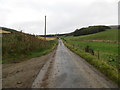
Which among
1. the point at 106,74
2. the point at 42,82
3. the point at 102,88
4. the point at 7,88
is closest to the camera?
the point at 102,88

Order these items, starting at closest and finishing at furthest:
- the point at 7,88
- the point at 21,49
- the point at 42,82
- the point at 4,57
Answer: the point at 7,88, the point at 42,82, the point at 4,57, the point at 21,49

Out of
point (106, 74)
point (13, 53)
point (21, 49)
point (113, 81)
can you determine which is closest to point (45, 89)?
point (113, 81)

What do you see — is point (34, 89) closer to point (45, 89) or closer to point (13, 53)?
point (45, 89)

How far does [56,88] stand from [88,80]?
2.07 meters

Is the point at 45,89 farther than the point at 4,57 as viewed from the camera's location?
No

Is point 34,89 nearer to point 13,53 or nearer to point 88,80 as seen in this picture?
point 88,80

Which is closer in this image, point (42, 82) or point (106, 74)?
point (42, 82)

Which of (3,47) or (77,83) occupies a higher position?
(3,47)

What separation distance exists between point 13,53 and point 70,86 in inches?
540

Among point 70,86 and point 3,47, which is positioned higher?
point 3,47

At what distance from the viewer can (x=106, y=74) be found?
10.2 metres

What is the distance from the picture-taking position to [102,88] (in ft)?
23.9

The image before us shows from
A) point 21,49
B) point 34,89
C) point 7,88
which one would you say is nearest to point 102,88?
point 34,89

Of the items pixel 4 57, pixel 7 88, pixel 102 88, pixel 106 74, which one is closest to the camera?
pixel 102 88
